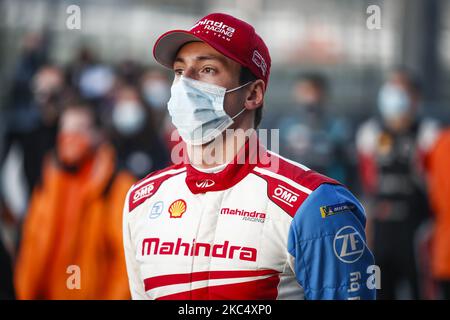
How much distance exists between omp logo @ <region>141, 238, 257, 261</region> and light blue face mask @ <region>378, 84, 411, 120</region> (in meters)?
6.13

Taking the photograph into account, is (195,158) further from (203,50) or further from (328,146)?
(328,146)

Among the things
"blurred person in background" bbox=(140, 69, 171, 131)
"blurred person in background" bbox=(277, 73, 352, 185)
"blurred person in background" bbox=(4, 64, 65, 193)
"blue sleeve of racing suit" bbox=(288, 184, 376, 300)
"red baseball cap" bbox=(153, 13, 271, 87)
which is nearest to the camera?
"blue sleeve of racing suit" bbox=(288, 184, 376, 300)

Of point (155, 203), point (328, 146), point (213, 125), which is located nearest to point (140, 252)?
point (155, 203)

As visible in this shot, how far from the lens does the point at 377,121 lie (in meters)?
9.58

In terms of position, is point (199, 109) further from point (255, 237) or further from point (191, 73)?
point (255, 237)

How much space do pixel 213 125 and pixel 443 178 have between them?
19.3ft

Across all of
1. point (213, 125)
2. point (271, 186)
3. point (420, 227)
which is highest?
point (213, 125)

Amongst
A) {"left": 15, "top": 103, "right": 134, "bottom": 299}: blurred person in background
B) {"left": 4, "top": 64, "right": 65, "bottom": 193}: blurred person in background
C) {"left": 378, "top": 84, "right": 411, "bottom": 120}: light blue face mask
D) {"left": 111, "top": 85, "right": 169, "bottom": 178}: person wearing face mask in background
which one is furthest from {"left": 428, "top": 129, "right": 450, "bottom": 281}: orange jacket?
{"left": 4, "top": 64, "right": 65, "bottom": 193}: blurred person in background

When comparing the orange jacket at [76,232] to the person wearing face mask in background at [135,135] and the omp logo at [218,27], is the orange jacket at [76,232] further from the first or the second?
the omp logo at [218,27]

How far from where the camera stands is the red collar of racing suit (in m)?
3.63

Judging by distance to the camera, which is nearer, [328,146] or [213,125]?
[213,125]

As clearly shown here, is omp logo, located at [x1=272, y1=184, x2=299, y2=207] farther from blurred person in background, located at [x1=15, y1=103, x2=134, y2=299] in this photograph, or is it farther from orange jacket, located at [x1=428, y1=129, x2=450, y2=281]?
orange jacket, located at [x1=428, y1=129, x2=450, y2=281]

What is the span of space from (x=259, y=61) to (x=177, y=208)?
662mm

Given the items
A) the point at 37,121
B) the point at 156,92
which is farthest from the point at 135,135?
the point at 37,121
